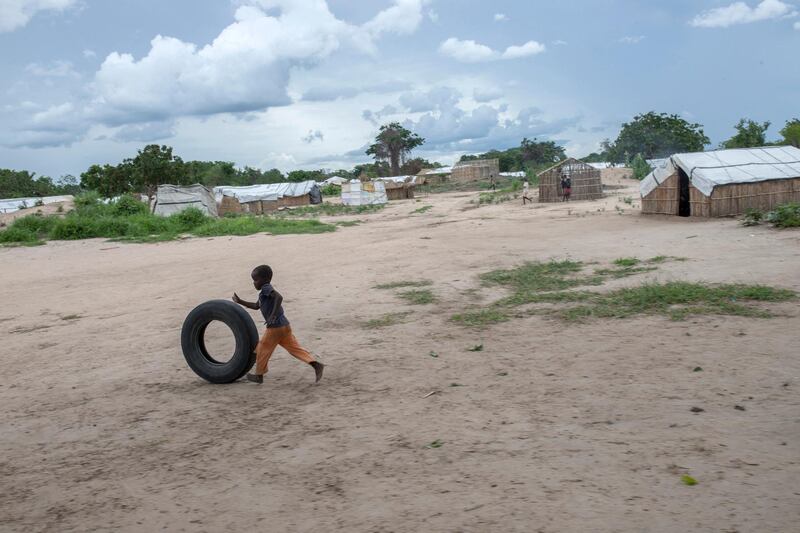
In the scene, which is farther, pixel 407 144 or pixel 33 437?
pixel 407 144

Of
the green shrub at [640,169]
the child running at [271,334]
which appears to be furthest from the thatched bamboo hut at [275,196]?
the child running at [271,334]

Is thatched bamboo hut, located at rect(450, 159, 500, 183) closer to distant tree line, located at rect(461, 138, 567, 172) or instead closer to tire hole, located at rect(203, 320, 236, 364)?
distant tree line, located at rect(461, 138, 567, 172)

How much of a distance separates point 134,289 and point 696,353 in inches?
413

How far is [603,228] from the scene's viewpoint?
18875 millimetres

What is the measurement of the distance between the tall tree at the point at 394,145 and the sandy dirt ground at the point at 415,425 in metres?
74.7

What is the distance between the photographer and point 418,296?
9.85 meters

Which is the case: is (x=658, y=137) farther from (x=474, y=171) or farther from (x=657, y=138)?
(x=474, y=171)

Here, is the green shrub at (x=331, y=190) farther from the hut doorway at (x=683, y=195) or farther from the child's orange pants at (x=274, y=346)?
the child's orange pants at (x=274, y=346)

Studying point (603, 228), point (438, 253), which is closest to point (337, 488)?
point (438, 253)

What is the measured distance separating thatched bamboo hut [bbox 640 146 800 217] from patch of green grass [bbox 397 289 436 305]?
12.4m

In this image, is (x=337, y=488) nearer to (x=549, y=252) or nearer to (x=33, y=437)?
(x=33, y=437)

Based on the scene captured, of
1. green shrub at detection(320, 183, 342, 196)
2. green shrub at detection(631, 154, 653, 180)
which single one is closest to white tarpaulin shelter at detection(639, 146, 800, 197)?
green shrub at detection(631, 154, 653, 180)

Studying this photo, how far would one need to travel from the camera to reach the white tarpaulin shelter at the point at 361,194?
4247 centimetres

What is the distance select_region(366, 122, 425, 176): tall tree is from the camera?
83.1 metres
